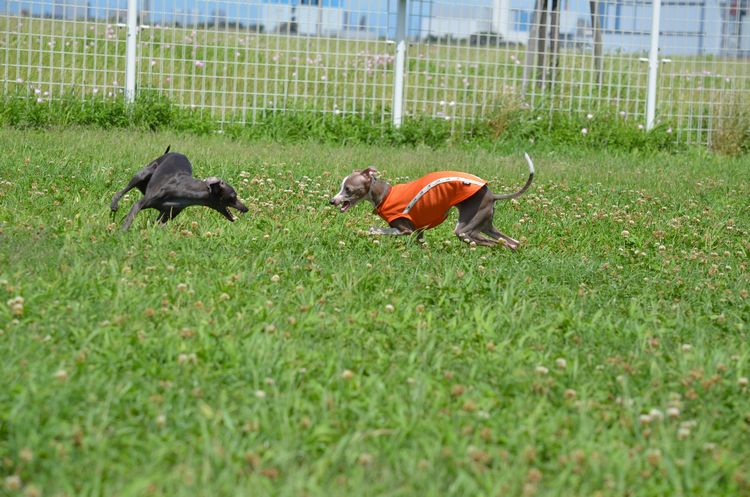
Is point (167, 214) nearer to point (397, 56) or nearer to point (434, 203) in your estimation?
point (434, 203)

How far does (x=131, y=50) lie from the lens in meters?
11.0

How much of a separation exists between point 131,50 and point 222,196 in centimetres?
591

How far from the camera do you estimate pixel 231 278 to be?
14.6 ft

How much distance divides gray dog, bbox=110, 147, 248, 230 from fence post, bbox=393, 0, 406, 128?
19.9 ft

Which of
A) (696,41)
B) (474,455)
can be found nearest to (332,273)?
(474,455)

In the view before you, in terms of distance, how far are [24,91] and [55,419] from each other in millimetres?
8368

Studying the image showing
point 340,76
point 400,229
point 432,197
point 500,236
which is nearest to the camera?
point 432,197

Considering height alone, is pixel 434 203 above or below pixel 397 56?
below

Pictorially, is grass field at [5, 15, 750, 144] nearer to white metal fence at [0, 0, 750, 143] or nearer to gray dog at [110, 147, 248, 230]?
white metal fence at [0, 0, 750, 143]

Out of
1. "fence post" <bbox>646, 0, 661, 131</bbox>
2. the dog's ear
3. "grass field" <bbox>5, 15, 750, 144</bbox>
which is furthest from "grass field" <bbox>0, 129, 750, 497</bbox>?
"fence post" <bbox>646, 0, 661, 131</bbox>

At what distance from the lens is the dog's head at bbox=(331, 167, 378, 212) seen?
6.02 meters

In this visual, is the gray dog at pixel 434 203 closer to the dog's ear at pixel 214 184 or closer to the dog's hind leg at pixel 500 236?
the dog's hind leg at pixel 500 236

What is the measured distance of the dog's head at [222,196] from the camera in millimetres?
5529

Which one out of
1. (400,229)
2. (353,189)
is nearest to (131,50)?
(353,189)
